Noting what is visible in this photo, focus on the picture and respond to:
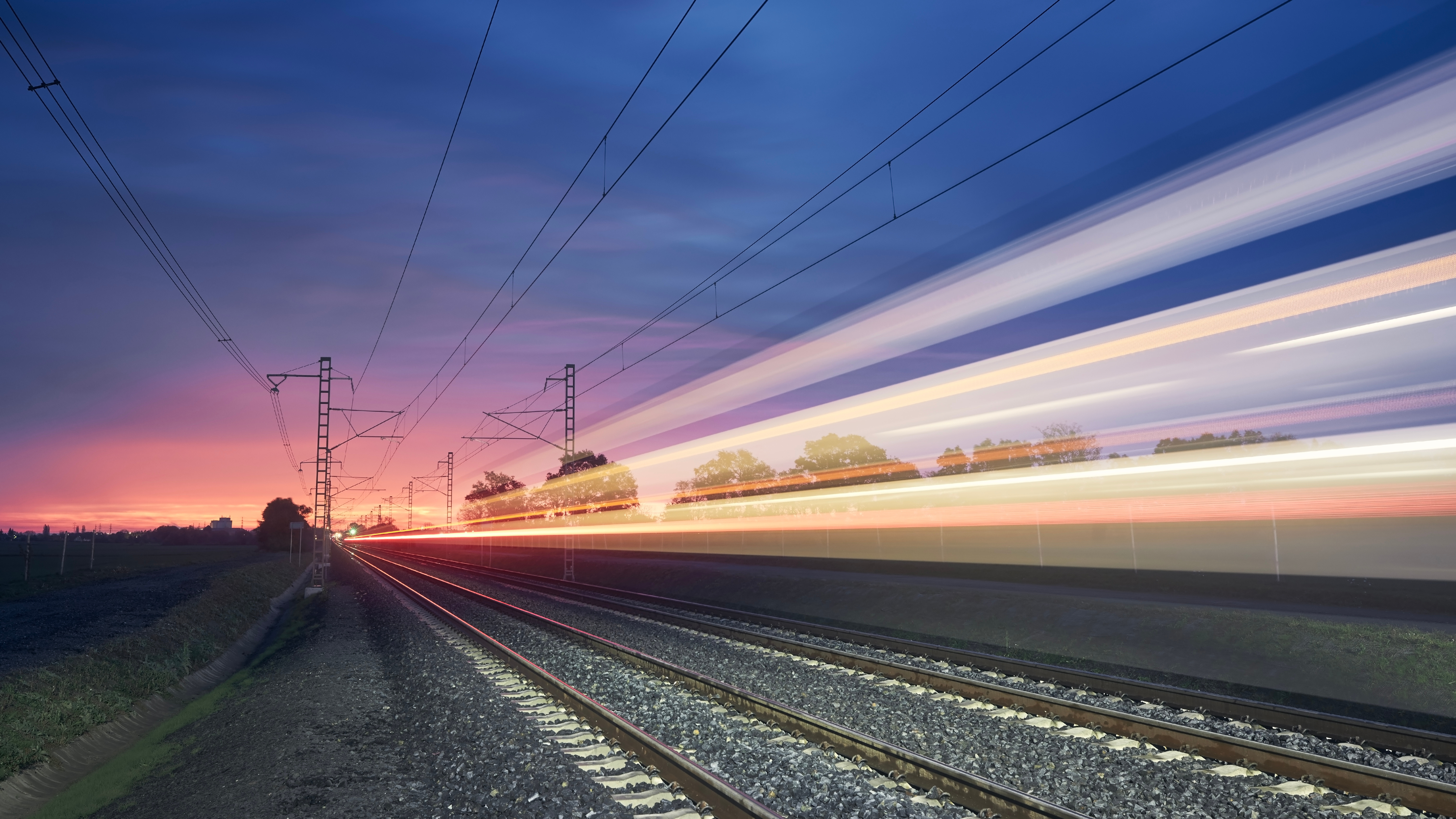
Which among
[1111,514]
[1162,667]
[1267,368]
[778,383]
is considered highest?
[778,383]

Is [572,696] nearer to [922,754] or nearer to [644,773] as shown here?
[644,773]

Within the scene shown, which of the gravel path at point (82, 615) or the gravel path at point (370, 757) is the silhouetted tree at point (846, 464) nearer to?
the gravel path at point (370, 757)

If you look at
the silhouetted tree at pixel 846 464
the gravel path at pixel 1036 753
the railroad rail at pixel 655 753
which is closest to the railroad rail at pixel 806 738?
the railroad rail at pixel 655 753

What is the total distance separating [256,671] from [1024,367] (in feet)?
73.0

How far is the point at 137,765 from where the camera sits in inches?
425

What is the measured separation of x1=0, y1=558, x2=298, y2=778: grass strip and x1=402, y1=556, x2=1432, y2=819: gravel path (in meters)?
9.56

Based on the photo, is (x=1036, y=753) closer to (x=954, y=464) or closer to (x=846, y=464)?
(x=954, y=464)

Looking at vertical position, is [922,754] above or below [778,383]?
below

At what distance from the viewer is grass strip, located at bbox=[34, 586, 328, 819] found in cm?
934

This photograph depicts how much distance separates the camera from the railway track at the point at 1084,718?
7129 mm

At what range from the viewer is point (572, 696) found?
1193 cm

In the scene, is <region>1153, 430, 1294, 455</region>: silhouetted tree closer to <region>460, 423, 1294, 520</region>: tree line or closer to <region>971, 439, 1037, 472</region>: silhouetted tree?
<region>460, 423, 1294, 520</region>: tree line

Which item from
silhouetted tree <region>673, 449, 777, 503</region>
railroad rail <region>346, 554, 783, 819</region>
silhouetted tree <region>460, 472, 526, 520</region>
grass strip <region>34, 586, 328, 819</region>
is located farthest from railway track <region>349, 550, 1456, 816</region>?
silhouetted tree <region>460, 472, 526, 520</region>

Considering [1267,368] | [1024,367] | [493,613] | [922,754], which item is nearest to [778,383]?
[1024,367]
